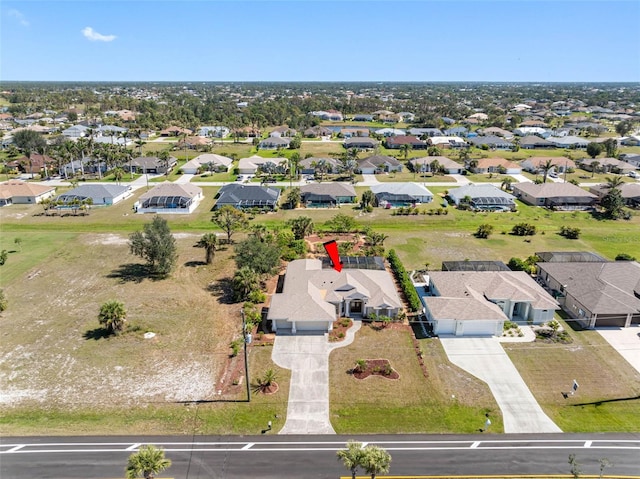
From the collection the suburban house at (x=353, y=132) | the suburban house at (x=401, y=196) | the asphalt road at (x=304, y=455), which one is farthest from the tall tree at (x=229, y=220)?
the suburban house at (x=353, y=132)

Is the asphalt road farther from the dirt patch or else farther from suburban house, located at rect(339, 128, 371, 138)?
suburban house, located at rect(339, 128, 371, 138)

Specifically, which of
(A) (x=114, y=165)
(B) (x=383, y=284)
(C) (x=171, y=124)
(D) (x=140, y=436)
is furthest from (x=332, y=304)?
(C) (x=171, y=124)

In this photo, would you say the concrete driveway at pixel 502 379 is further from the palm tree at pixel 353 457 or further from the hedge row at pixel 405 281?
the palm tree at pixel 353 457

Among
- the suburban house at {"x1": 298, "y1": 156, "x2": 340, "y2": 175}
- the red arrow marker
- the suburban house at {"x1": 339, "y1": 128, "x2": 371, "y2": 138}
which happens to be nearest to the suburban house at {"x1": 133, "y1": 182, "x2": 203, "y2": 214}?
the suburban house at {"x1": 298, "y1": 156, "x2": 340, "y2": 175}

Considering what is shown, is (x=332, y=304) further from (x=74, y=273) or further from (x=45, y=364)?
(x=74, y=273)

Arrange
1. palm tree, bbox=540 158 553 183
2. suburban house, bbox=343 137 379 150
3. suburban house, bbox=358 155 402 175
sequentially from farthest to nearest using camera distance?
suburban house, bbox=343 137 379 150 < suburban house, bbox=358 155 402 175 < palm tree, bbox=540 158 553 183

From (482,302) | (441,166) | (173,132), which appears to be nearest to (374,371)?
(482,302)
